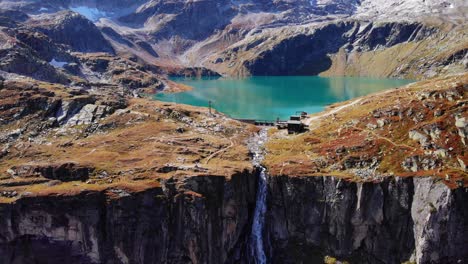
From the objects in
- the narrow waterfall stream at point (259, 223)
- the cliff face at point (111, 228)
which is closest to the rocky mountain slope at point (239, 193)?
the cliff face at point (111, 228)

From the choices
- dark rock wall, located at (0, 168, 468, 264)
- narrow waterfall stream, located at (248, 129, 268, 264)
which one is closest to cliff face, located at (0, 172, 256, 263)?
dark rock wall, located at (0, 168, 468, 264)

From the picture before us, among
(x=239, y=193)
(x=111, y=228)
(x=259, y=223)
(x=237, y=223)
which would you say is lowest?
(x=259, y=223)

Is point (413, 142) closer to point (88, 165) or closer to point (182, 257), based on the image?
point (182, 257)

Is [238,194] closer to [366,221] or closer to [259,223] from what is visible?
[259,223]

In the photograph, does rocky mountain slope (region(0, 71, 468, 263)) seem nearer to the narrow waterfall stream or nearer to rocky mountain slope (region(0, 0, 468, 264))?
rocky mountain slope (region(0, 0, 468, 264))

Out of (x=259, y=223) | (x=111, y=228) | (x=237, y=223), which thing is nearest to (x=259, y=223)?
(x=259, y=223)

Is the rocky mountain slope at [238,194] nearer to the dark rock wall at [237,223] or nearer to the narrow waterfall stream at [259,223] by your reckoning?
the dark rock wall at [237,223]
